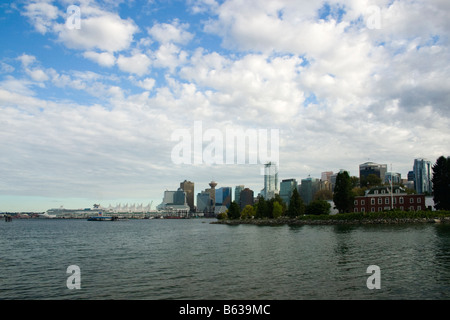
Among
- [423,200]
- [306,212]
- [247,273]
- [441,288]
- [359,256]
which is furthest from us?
[306,212]

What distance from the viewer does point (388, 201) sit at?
446 feet

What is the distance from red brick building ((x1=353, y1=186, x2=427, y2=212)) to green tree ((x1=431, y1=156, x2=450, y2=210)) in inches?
198

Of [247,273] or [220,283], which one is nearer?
[220,283]

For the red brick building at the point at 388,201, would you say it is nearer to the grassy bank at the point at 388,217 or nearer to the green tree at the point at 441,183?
the green tree at the point at 441,183

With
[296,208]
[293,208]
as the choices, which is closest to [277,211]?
[293,208]

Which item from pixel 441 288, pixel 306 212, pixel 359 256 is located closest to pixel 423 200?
pixel 306 212

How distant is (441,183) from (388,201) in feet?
64.3

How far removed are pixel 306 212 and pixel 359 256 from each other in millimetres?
120714

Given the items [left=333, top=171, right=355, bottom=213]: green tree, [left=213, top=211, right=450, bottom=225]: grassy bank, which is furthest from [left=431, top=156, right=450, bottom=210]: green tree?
[left=333, top=171, right=355, bottom=213]: green tree

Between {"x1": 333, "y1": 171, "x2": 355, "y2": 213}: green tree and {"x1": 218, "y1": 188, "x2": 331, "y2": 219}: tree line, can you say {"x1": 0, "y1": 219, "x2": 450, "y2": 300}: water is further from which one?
{"x1": 218, "y1": 188, "x2": 331, "y2": 219}: tree line

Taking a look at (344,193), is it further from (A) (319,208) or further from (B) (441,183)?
(B) (441,183)

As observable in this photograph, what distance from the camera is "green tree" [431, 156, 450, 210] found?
12525 cm
